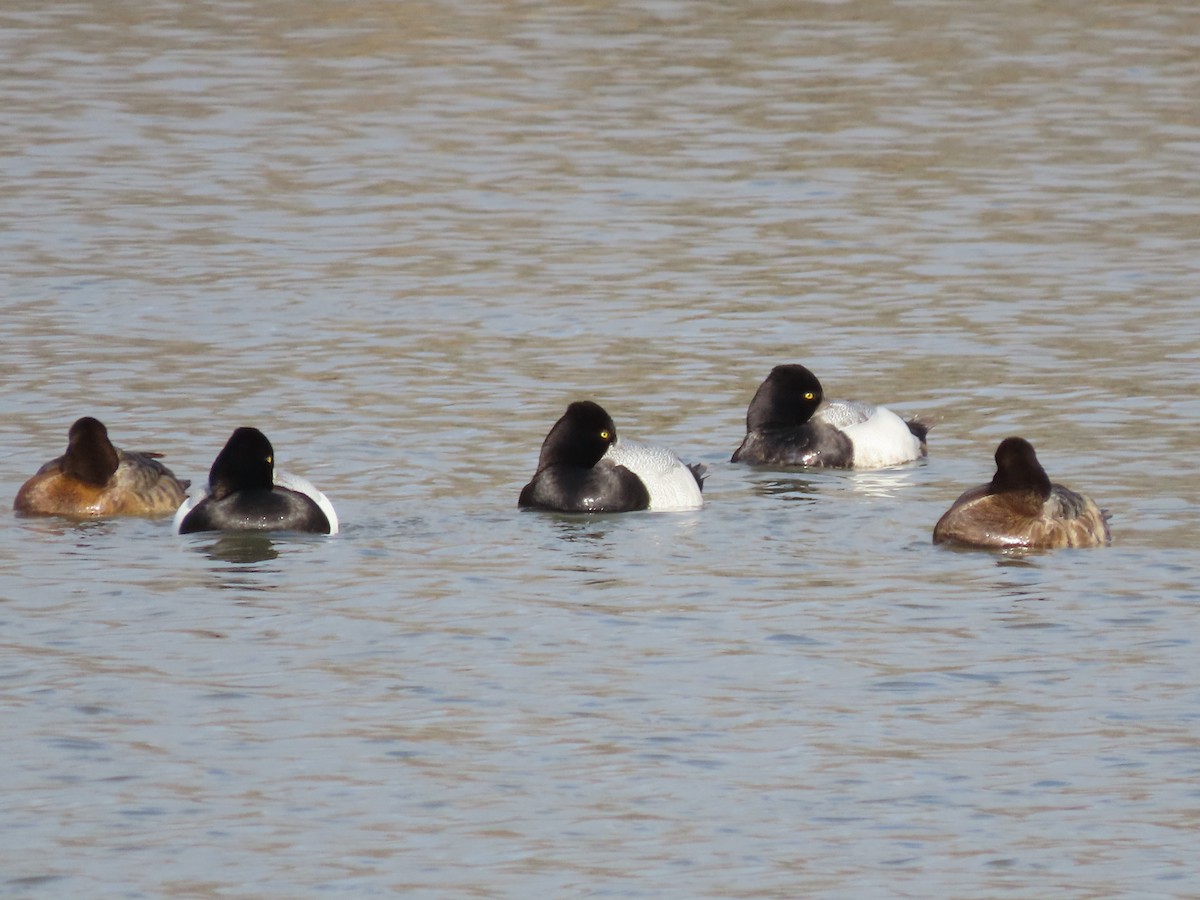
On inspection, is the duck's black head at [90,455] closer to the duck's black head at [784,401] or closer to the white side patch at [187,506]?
the white side patch at [187,506]

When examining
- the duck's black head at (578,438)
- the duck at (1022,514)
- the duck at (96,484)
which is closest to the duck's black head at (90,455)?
the duck at (96,484)

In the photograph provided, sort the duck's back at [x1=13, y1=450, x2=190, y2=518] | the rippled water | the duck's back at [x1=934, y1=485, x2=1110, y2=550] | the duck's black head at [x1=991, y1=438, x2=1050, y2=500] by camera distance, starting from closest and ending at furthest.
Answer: the rippled water → the duck's back at [x1=934, y1=485, x2=1110, y2=550] → the duck's black head at [x1=991, y1=438, x2=1050, y2=500] → the duck's back at [x1=13, y1=450, x2=190, y2=518]

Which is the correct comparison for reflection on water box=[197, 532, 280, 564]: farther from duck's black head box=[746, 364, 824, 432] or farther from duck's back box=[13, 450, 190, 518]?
duck's black head box=[746, 364, 824, 432]

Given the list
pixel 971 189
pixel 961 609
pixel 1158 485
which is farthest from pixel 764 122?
pixel 961 609

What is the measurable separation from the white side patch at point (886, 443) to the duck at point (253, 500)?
13.9 ft

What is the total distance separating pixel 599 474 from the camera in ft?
49.0

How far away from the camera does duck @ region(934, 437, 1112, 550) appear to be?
43.9 ft

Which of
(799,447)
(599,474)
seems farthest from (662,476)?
(799,447)

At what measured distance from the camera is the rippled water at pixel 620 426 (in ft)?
29.9

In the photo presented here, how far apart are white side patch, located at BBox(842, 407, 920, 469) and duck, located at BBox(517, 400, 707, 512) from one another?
191 centimetres

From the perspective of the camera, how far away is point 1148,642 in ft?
37.6

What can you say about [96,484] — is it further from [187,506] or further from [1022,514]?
[1022,514]

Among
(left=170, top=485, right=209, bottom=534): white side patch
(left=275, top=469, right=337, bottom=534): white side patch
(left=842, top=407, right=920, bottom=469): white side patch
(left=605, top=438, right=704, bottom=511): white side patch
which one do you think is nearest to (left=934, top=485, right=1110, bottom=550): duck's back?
(left=605, top=438, right=704, bottom=511): white side patch

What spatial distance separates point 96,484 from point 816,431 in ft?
16.5
